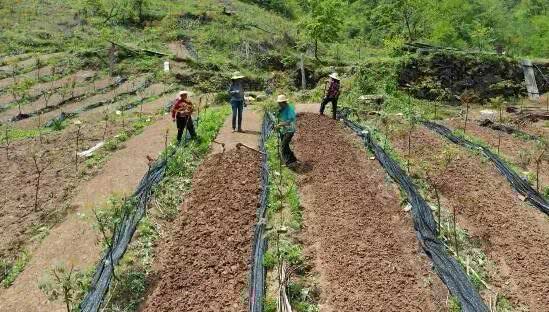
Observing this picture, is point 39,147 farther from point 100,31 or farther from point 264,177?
point 100,31

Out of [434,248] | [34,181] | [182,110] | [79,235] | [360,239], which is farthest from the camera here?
[182,110]

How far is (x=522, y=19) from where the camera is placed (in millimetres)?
50281

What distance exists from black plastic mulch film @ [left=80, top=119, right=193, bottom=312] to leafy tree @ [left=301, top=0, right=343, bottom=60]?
17365mm

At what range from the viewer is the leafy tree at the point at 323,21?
27328 millimetres

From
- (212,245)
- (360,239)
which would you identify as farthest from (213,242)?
(360,239)

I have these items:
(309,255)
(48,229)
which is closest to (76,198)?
(48,229)

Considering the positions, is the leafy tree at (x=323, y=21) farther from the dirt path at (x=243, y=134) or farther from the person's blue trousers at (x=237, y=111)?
the person's blue trousers at (x=237, y=111)

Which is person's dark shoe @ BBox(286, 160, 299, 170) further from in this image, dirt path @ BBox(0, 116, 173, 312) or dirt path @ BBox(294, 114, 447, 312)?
dirt path @ BBox(0, 116, 173, 312)

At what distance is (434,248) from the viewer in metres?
8.55

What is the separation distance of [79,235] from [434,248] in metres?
5.88

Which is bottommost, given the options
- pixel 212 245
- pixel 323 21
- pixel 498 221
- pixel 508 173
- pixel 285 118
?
pixel 212 245

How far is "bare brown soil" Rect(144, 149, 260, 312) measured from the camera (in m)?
7.62

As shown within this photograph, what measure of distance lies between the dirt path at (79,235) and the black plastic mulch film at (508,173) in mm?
7550

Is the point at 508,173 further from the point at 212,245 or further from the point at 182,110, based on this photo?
the point at 182,110
